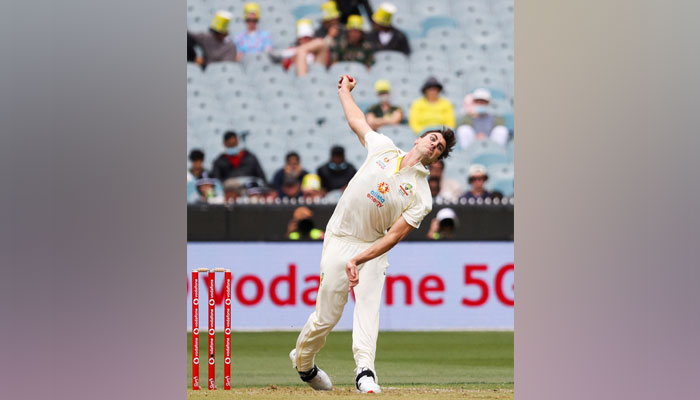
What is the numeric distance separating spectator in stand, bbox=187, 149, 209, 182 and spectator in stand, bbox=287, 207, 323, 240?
8.01ft

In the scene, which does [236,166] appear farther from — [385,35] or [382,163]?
[382,163]

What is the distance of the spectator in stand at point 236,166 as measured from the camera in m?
14.7

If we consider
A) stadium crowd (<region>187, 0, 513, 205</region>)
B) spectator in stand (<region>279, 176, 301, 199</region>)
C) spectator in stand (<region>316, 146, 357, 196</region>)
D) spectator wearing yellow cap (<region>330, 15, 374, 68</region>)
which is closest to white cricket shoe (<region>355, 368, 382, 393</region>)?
stadium crowd (<region>187, 0, 513, 205</region>)

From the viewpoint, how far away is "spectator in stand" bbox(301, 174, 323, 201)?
45.3 feet

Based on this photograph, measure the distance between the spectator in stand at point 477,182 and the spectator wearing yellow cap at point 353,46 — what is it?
3.76 meters

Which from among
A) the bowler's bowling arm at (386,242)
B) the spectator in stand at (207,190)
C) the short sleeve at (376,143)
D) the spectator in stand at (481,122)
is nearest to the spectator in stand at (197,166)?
the spectator in stand at (207,190)

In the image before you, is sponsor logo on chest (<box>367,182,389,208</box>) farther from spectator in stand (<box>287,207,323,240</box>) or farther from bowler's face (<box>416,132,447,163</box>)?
spectator in stand (<box>287,207,323,240</box>)

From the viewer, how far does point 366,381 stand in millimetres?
7223

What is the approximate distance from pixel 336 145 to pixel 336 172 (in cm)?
82

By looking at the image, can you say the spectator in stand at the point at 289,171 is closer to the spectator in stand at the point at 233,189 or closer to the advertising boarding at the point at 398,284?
the spectator in stand at the point at 233,189
